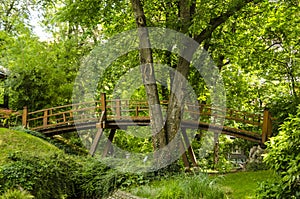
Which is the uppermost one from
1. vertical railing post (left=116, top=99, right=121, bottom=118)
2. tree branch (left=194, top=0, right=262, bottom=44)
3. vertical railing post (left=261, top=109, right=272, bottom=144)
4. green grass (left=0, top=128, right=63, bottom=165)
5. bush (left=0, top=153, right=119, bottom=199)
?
tree branch (left=194, top=0, right=262, bottom=44)

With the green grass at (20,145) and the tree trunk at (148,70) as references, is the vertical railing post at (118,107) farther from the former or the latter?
the tree trunk at (148,70)

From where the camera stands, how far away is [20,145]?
38.5 feet

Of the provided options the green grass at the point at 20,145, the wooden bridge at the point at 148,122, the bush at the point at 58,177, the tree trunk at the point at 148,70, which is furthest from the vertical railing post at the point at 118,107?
the tree trunk at the point at 148,70

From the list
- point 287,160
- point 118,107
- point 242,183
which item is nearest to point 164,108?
point 118,107

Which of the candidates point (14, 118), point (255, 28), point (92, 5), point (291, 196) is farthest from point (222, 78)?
point (291, 196)

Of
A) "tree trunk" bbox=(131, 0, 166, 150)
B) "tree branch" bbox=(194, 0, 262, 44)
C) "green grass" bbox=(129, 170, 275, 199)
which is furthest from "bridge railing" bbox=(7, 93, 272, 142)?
"green grass" bbox=(129, 170, 275, 199)

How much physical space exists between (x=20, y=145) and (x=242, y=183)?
7142mm

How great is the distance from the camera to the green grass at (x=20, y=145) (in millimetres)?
10780

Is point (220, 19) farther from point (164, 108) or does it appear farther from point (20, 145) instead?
point (20, 145)

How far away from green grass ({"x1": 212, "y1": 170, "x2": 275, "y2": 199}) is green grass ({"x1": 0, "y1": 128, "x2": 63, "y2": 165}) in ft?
17.3

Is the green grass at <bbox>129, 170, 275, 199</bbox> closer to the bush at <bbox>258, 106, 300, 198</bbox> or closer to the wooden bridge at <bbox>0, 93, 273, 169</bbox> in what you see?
the bush at <bbox>258, 106, 300, 198</bbox>

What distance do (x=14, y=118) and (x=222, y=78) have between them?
31.5 feet

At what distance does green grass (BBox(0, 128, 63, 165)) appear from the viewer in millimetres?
10780

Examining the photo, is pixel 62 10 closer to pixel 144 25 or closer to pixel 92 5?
pixel 92 5
